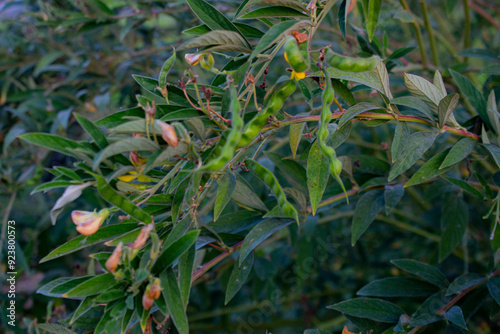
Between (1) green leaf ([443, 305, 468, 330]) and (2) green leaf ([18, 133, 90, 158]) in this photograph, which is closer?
(2) green leaf ([18, 133, 90, 158])

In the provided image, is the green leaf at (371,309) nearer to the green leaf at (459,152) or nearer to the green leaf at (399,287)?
the green leaf at (399,287)

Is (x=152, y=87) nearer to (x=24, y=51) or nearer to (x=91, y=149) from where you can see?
(x=91, y=149)

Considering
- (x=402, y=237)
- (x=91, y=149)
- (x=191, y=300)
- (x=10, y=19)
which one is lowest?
(x=191, y=300)

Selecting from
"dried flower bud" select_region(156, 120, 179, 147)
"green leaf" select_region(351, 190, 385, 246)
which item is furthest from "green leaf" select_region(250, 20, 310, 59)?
"green leaf" select_region(351, 190, 385, 246)

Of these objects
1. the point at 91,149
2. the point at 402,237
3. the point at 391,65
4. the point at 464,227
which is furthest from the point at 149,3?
the point at 402,237

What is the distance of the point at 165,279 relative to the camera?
1.37ft

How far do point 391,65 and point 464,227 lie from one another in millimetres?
300

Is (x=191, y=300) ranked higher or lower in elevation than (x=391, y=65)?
lower

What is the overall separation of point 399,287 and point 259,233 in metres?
0.27

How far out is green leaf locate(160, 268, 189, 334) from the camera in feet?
1.28

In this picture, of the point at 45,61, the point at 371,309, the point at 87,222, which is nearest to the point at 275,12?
the point at 87,222

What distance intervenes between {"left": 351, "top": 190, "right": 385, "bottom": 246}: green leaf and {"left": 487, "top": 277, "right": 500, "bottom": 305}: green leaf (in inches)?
7.2

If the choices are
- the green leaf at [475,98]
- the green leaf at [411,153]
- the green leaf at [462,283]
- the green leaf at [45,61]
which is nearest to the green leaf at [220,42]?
the green leaf at [411,153]

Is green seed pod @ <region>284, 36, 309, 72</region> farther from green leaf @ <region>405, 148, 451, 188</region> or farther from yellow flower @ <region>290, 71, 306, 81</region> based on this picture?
green leaf @ <region>405, 148, 451, 188</region>
